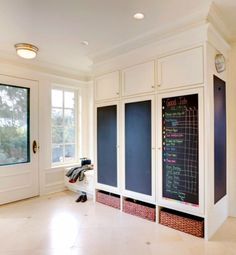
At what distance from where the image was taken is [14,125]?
3637 millimetres

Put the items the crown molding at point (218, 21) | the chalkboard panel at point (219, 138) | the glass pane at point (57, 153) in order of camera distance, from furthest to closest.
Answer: the glass pane at point (57, 153)
the chalkboard panel at point (219, 138)
the crown molding at point (218, 21)

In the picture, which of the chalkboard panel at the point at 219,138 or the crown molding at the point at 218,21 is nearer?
the crown molding at the point at 218,21

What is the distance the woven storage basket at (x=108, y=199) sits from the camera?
329 centimetres

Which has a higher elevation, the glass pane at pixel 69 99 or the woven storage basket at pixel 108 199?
the glass pane at pixel 69 99

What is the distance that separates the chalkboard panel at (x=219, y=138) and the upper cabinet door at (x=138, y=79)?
81cm

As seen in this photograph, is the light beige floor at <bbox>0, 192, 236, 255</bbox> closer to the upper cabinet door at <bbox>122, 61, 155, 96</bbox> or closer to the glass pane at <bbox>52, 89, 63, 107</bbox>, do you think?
the upper cabinet door at <bbox>122, 61, 155, 96</bbox>

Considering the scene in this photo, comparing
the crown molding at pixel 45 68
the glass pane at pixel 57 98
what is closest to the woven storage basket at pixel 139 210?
the glass pane at pixel 57 98

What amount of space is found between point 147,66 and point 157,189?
5.50 feet

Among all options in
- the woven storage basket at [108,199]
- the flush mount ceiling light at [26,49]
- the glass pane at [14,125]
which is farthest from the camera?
the glass pane at [14,125]

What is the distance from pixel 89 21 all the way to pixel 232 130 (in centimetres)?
240

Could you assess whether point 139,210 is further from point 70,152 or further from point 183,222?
point 70,152

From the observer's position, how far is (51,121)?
416 cm

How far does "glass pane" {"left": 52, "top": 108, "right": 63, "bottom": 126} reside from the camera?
425cm

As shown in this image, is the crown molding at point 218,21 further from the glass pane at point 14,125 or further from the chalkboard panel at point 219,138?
the glass pane at point 14,125
